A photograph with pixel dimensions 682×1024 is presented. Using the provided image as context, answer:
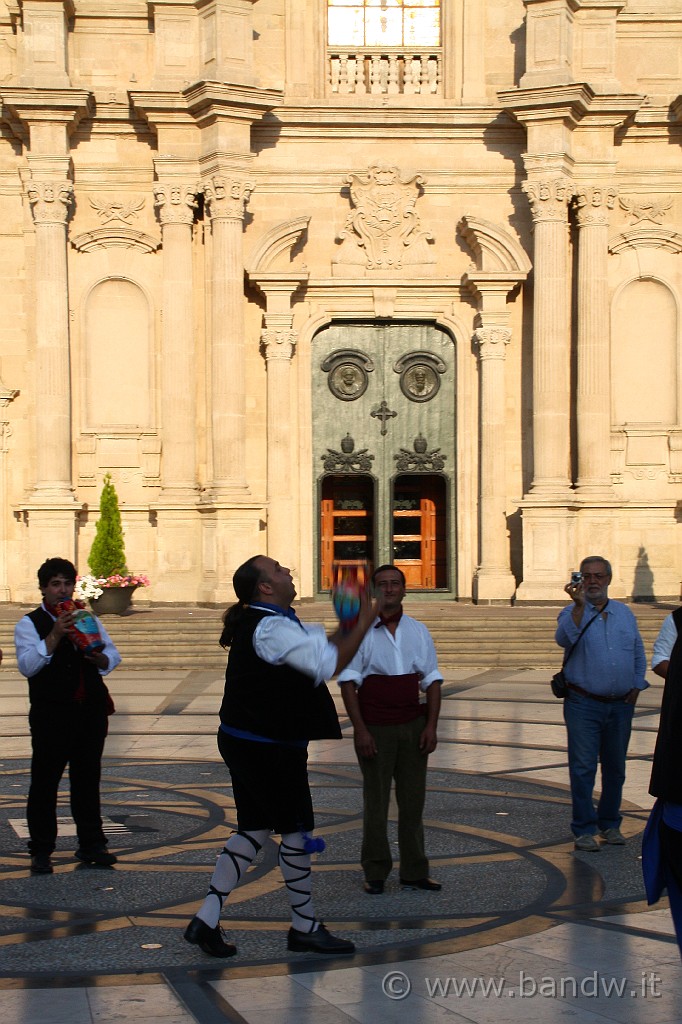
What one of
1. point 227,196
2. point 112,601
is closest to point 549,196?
point 227,196

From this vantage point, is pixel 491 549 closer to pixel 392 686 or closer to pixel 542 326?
pixel 542 326

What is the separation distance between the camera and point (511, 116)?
87.2ft

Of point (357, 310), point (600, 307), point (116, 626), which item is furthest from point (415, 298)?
point (116, 626)

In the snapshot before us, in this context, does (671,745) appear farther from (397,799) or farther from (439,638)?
(439,638)

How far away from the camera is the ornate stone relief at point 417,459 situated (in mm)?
27500

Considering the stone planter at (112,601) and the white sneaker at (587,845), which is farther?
the stone planter at (112,601)

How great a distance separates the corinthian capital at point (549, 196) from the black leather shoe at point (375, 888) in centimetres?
1935

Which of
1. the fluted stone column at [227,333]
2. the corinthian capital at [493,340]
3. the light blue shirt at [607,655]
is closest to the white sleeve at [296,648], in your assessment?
the light blue shirt at [607,655]

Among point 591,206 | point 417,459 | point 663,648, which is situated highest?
point 591,206

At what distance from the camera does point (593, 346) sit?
2608 centimetres

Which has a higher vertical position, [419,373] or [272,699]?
[419,373]

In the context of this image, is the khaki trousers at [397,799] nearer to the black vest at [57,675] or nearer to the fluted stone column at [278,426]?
the black vest at [57,675]

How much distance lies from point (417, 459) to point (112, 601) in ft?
21.4
